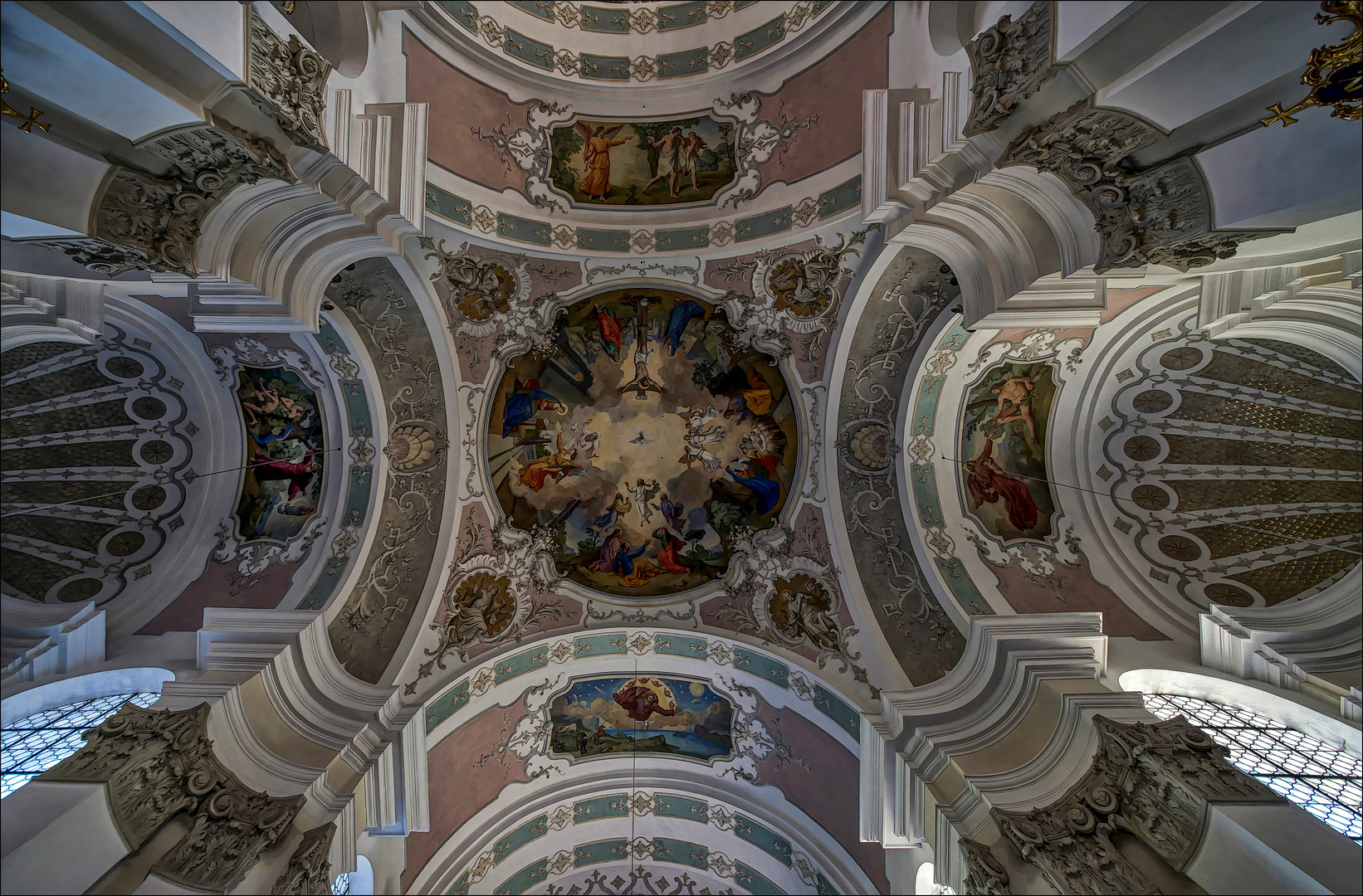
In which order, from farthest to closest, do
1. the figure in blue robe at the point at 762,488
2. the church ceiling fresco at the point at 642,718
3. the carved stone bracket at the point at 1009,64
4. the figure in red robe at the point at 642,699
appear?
the figure in red robe at the point at 642,699
the church ceiling fresco at the point at 642,718
the figure in blue robe at the point at 762,488
the carved stone bracket at the point at 1009,64

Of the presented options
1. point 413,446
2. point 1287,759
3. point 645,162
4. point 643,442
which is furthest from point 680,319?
point 1287,759

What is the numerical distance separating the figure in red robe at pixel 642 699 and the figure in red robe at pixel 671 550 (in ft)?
6.73

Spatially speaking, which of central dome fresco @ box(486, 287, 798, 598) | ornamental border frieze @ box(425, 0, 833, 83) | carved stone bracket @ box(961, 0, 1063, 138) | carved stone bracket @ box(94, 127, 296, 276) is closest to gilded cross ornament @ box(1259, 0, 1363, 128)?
carved stone bracket @ box(961, 0, 1063, 138)

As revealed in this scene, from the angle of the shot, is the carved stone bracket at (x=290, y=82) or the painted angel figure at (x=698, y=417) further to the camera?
the painted angel figure at (x=698, y=417)

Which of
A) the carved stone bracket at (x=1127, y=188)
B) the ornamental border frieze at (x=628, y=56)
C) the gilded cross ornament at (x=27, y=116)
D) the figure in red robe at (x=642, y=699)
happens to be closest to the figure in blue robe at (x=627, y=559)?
the figure in red robe at (x=642, y=699)

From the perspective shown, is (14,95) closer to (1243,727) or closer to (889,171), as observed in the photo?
(889,171)

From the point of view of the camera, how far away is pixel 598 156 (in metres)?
10.2

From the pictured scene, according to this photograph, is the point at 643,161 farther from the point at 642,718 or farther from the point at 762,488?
the point at 642,718

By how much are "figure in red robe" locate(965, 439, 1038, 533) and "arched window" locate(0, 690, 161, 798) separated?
11.1m

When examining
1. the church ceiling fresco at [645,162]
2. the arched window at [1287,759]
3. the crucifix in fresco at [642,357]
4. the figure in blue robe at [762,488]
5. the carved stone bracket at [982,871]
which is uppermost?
the church ceiling fresco at [645,162]

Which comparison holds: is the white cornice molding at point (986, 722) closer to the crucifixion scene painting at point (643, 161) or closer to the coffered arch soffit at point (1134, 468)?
the coffered arch soffit at point (1134, 468)

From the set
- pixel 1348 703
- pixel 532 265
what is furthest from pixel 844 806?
pixel 532 265

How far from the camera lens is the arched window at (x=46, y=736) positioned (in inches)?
273

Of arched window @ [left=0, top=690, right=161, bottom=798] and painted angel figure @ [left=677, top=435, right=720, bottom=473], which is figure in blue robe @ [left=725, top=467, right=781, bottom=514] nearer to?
painted angel figure @ [left=677, top=435, right=720, bottom=473]
